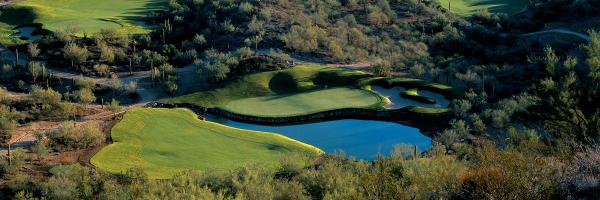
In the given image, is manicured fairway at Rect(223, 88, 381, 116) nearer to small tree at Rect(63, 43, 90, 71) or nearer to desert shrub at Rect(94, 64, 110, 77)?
desert shrub at Rect(94, 64, 110, 77)

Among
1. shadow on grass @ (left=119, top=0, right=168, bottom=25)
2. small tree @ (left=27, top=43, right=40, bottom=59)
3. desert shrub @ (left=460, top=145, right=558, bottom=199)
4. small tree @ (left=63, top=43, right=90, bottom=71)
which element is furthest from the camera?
shadow on grass @ (left=119, top=0, right=168, bottom=25)

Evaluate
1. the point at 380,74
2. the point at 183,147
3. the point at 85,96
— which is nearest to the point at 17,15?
the point at 85,96

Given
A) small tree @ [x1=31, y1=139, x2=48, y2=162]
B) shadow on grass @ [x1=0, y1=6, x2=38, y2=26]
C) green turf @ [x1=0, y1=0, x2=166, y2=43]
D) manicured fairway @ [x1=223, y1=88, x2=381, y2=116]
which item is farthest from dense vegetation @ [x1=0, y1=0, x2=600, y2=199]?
shadow on grass @ [x1=0, y1=6, x2=38, y2=26]

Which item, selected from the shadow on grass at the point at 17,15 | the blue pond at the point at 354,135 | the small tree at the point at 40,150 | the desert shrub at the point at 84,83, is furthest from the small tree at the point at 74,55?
the small tree at the point at 40,150

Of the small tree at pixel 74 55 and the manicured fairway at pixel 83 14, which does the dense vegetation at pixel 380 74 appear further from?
the manicured fairway at pixel 83 14

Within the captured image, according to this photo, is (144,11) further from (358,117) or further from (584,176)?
(584,176)

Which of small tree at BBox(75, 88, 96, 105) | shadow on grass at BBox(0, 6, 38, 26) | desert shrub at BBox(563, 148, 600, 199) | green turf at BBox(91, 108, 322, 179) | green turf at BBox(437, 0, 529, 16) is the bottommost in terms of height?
green turf at BBox(91, 108, 322, 179)

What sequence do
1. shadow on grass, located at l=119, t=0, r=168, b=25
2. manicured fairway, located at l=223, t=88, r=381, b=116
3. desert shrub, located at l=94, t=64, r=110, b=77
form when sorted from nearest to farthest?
manicured fairway, located at l=223, t=88, r=381, b=116
desert shrub, located at l=94, t=64, r=110, b=77
shadow on grass, located at l=119, t=0, r=168, b=25
